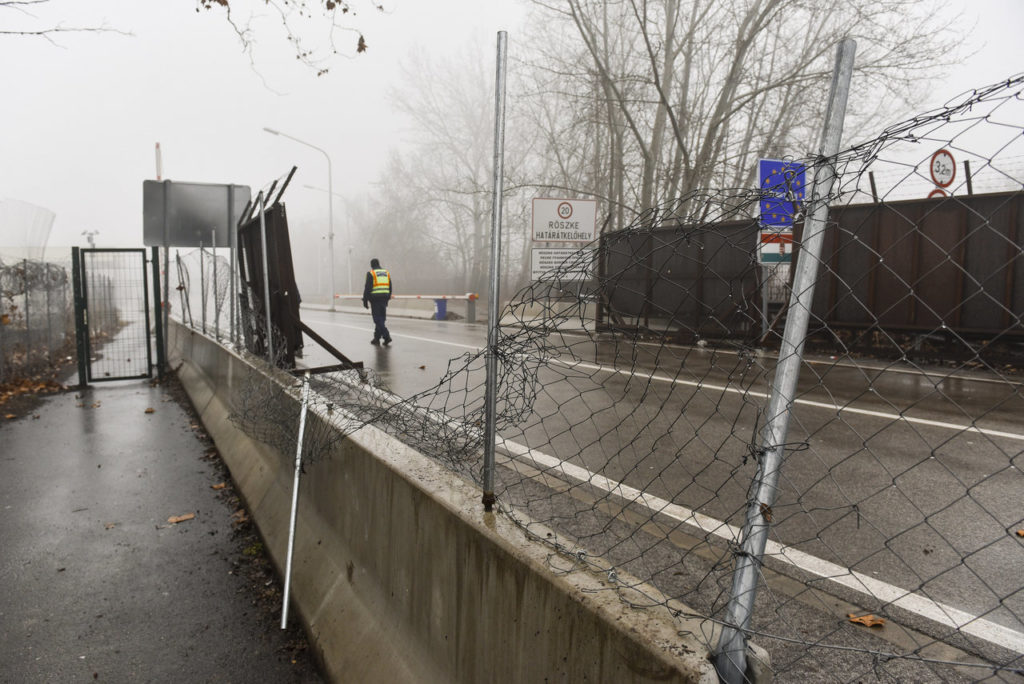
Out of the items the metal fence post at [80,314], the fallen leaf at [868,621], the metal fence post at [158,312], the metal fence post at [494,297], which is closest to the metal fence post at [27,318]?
the metal fence post at [80,314]

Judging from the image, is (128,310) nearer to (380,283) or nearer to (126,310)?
(126,310)

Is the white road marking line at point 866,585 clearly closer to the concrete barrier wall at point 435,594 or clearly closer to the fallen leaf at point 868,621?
the fallen leaf at point 868,621

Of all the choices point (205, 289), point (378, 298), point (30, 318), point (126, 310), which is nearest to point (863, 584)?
point (205, 289)

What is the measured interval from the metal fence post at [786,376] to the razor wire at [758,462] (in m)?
0.05

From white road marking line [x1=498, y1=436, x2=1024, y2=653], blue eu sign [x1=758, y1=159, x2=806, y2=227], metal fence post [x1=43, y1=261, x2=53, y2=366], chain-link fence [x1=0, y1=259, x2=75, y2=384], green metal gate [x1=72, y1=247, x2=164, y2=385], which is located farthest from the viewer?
metal fence post [x1=43, y1=261, x2=53, y2=366]

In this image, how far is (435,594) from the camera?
101 inches

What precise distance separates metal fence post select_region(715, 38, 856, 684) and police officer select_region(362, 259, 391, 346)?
13.4 metres

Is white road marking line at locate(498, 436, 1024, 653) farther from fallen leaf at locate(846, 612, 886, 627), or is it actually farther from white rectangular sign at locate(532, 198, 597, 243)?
white rectangular sign at locate(532, 198, 597, 243)

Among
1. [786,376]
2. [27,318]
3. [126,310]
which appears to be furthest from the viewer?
[126,310]

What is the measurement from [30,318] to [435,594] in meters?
13.7

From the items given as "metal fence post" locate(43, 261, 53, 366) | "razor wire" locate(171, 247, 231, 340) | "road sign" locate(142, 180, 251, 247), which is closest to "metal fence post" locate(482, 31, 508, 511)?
"razor wire" locate(171, 247, 231, 340)

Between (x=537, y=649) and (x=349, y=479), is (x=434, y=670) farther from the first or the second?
(x=349, y=479)

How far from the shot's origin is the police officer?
14859 mm

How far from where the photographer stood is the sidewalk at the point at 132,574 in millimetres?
3420
